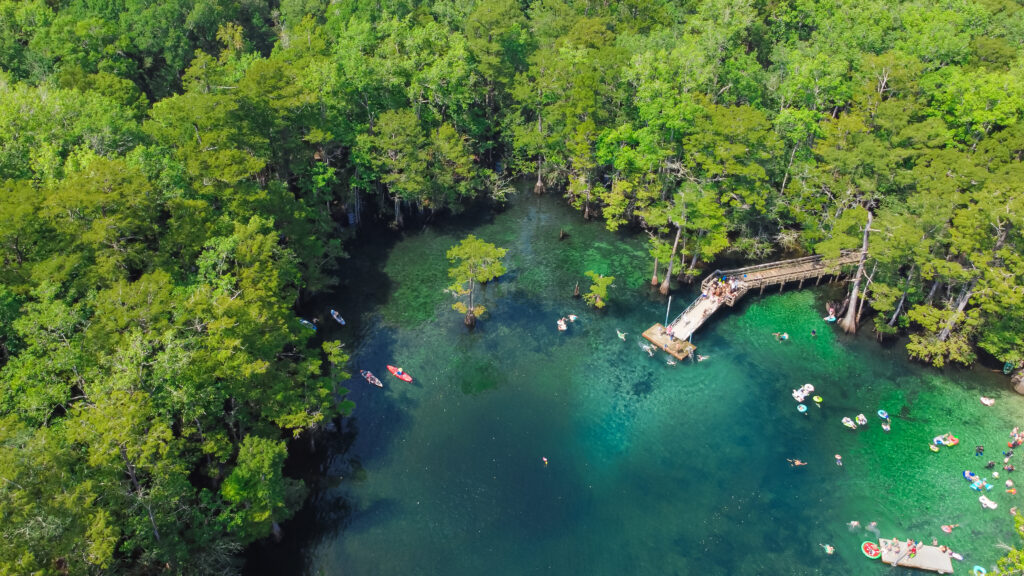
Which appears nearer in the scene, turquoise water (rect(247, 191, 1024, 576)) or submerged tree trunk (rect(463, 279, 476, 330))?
turquoise water (rect(247, 191, 1024, 576))

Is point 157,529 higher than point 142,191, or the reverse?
point 142,191

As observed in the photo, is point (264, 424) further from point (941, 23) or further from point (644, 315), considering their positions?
point (941, 23)

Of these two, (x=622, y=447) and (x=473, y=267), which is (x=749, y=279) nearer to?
(x=622, y=447)

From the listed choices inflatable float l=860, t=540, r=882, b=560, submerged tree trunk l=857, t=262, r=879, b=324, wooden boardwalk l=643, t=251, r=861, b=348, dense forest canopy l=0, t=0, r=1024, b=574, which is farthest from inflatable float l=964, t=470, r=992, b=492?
wooden boardwalk l=643, t=251, r=861, b=348

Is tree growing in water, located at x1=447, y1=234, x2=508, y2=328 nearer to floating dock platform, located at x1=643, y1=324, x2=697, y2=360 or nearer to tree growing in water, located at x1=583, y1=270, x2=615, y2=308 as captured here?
Answer: tree growing in water, located at x1=583, y1=270, x2=615, y2=308

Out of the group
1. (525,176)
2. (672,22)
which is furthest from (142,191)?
(672,22)

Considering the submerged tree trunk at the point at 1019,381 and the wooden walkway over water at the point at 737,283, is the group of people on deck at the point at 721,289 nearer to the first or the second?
the wooden walkway over water at the point at 737,283

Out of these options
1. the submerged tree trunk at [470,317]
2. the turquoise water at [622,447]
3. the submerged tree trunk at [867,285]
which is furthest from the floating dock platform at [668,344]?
the submerged tree trunk at [867,285]
